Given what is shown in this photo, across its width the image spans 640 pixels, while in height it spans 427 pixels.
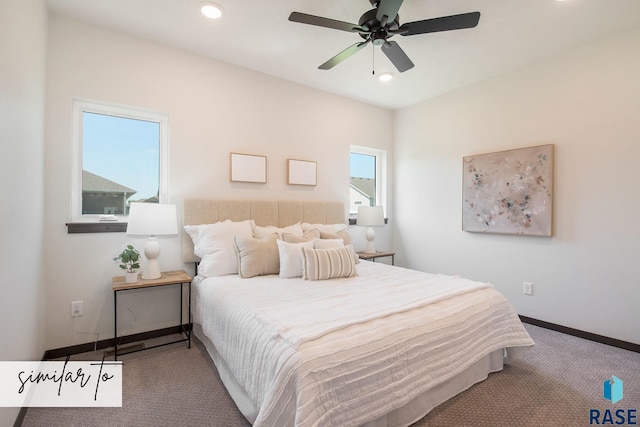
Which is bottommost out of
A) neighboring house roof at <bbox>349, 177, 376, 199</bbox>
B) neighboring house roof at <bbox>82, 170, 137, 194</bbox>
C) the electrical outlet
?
the electrical outlet

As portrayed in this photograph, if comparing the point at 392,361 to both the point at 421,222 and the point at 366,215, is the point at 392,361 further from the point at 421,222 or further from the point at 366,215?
the point at 421,222

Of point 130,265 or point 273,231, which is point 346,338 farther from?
point 130,265

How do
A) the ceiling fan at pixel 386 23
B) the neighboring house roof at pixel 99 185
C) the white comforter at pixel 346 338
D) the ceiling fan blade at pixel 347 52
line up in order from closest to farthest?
the white comforter at pixel 346 338, the ceiling fan at pixel 386 23, the ceiling fan blade at pixel 347 52, the neighboring house roof at pixel 99 185

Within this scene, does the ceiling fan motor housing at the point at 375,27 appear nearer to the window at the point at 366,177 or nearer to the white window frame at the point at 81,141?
the white window frame at the point at 81,141

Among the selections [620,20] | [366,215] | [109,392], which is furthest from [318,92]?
[109,392]

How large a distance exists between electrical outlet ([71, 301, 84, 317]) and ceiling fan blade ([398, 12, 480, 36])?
3233 millimetres

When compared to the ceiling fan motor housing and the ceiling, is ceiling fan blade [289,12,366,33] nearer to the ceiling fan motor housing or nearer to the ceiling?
the ceiling fan motor housing

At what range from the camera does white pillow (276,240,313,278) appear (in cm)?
254

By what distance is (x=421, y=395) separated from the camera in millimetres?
1666

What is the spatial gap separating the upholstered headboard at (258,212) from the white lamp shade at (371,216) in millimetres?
246

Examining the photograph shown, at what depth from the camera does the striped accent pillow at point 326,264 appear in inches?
96.7

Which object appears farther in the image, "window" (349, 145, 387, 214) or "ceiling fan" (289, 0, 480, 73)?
"window" (349, 145, 387, 214)

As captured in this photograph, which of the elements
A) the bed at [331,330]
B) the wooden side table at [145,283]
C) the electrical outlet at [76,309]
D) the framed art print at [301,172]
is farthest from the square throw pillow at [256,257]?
the electrical outlet at [76,309]

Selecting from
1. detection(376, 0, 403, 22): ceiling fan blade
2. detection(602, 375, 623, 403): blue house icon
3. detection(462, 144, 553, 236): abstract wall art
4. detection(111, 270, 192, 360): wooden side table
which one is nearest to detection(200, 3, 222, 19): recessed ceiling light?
detection(376, 0, 403, 22): ceiling fan blade
